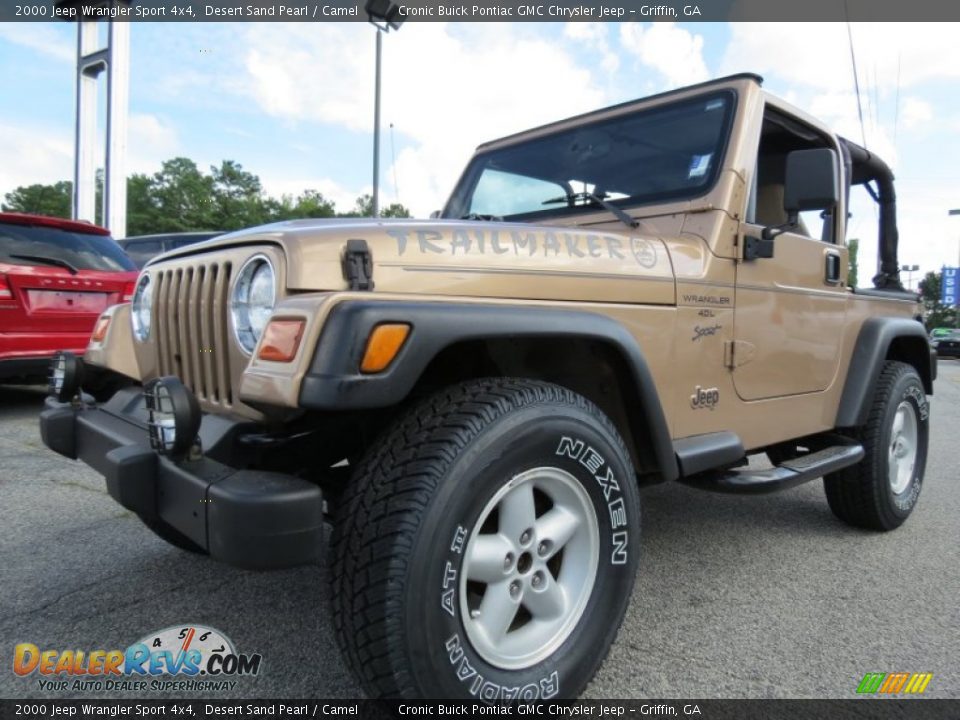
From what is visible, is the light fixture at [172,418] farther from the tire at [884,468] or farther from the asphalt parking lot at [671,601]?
the tire at [884,468]

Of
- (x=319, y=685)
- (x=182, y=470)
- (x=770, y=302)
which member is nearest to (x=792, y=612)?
(x=770, y=302)

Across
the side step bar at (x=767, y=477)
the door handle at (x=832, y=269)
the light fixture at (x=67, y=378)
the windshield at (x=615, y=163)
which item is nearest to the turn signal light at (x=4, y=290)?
the light fixture at (x=67, y=378)

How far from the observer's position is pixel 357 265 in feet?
5.42

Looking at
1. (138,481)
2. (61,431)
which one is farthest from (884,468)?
(61,431)

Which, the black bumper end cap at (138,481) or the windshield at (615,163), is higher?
the windshield at (615,163)

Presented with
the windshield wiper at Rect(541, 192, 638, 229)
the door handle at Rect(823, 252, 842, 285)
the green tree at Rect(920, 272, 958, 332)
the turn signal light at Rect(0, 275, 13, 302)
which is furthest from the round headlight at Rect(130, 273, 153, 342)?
the green tree at Rect(920, 272, 958, 332)

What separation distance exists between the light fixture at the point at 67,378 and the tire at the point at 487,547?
4.72 ft

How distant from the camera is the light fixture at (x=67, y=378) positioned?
7.97ft

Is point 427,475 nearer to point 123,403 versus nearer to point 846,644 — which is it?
point 123,403

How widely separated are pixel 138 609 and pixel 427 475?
1.55 metres

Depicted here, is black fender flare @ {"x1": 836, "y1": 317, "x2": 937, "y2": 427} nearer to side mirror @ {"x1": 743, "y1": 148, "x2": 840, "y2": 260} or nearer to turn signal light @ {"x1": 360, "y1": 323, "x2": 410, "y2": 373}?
side mirror @ {"x1": 743, "y1": 148, "x2": 840, "y2": 260}

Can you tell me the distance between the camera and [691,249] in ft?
8.04

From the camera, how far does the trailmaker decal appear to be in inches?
78.3

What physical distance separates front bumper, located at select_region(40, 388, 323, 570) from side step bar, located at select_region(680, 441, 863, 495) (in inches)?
60.4
